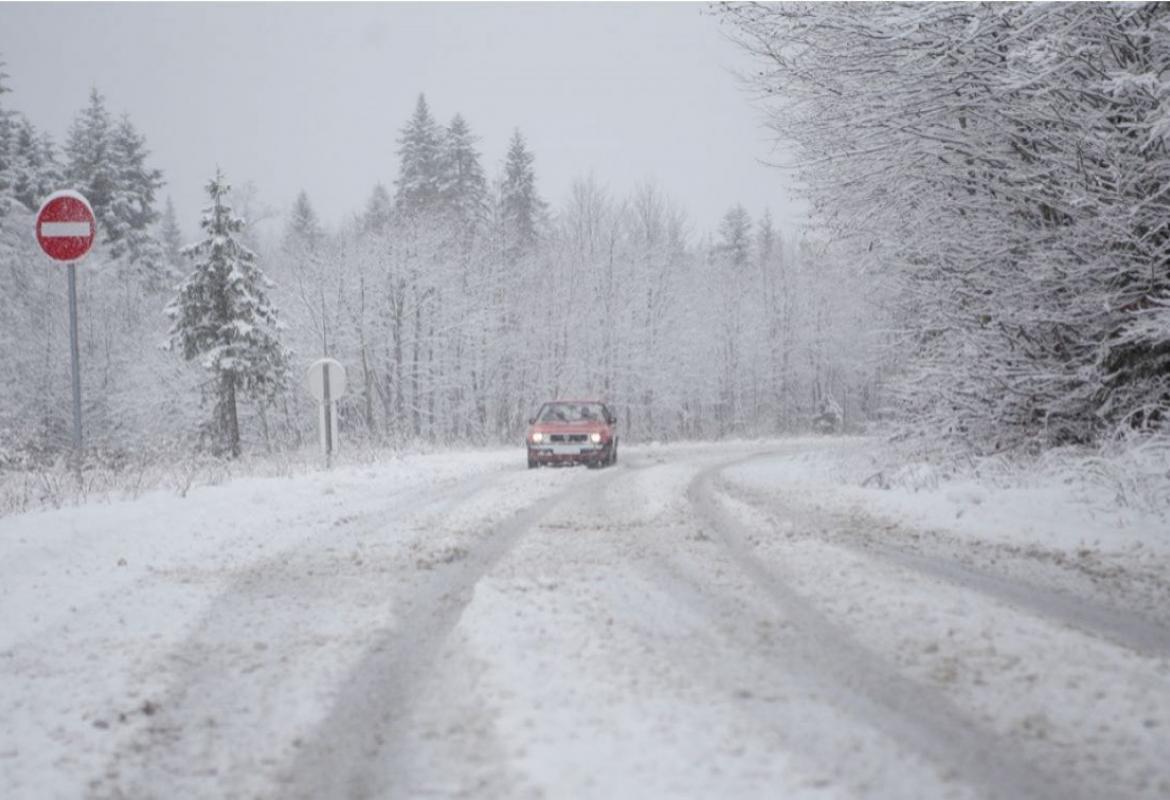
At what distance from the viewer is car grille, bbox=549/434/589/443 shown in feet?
55.3

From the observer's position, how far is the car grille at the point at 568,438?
1684 cm

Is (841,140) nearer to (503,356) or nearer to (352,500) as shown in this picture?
(352,500)

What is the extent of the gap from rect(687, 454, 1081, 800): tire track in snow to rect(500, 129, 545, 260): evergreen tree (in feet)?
132

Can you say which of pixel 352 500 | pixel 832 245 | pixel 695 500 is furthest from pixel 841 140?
pixel 352 500

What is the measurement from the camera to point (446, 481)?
13.4 meters

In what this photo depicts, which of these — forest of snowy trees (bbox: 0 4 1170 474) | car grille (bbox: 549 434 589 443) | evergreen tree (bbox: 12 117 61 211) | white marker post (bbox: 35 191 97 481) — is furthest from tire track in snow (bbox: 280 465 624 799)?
evergreen tree (bbox: 12 117 61 211)

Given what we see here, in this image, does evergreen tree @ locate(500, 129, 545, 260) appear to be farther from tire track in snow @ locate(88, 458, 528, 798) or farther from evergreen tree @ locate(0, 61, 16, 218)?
tire track in snow @ locate(88, 458, 528, 798)

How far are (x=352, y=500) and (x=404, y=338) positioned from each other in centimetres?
2282

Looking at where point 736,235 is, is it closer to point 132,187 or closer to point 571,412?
point 132,187

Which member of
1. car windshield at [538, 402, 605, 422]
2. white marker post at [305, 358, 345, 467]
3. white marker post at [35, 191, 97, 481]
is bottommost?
car windshield at [538, 402, 605, 422]

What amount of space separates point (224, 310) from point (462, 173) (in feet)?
73.4

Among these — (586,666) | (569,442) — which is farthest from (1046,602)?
(569,442)

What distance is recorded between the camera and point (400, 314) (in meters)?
31.9

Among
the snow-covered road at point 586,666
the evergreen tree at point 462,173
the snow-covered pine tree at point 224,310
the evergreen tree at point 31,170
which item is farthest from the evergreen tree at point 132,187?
the snow-covered road at point 586,666
